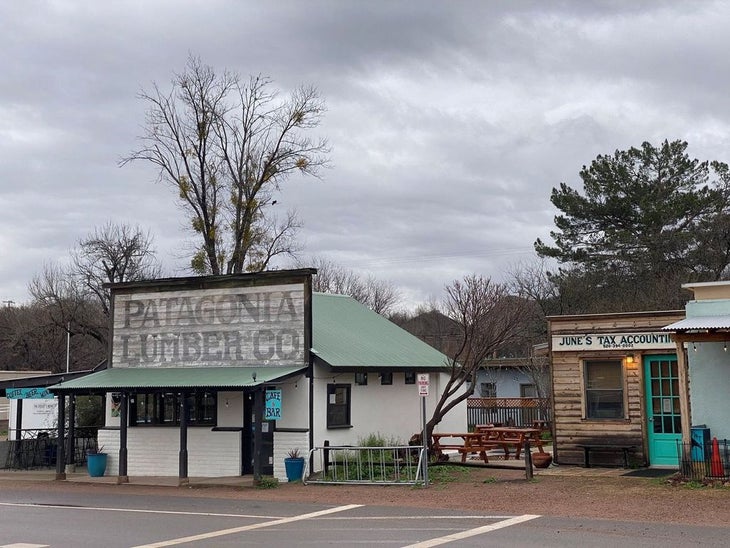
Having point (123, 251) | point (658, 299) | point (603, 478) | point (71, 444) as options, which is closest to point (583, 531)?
point (603, 478)

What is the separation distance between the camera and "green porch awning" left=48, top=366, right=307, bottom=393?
2175 cm

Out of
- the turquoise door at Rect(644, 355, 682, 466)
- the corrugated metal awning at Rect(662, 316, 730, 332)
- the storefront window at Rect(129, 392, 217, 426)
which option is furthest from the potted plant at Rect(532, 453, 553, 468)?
the storefront window at Rect(129, 392, 217, 426)

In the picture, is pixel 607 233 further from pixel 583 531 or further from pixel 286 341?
pixel 583 531

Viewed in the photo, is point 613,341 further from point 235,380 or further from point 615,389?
point 235,380

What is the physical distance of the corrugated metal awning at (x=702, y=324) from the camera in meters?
17.3

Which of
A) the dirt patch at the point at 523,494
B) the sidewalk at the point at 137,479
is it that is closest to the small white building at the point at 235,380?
the sidewalk at the point at 137,479

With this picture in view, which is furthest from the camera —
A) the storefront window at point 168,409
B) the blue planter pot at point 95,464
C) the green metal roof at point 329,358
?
the blue planter pot at point 95,464

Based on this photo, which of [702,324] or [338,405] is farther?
[338,405]

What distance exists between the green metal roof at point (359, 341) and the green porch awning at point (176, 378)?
1521mm

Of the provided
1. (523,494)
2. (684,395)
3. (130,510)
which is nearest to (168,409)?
(130,510)

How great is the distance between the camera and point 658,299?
40.5 m

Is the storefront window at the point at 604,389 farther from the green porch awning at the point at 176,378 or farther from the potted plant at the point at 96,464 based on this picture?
the potted plant at the point at 96,464

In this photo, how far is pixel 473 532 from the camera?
1335cm

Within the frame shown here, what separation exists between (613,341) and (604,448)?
254cm
